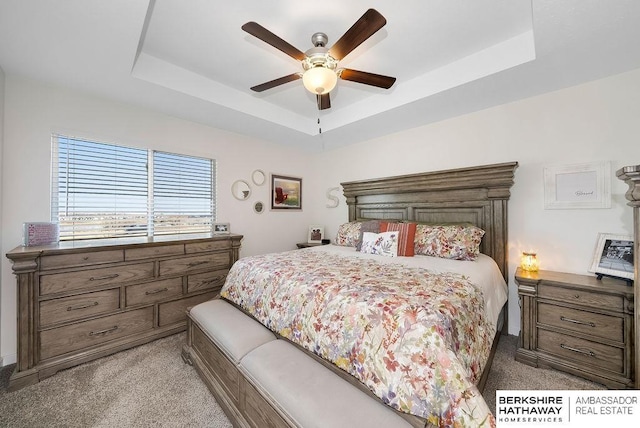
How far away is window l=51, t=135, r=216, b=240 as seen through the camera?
7.73 ft

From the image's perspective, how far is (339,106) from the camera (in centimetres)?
321

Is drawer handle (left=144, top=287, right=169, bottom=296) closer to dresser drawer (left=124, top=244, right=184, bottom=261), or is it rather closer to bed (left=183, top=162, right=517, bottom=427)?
dresser drawer (left=124, top=244, right=184, bottom=261)

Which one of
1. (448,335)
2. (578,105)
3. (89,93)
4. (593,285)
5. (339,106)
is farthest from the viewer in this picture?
(339,106)

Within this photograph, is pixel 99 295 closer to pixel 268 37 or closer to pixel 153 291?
pixel 153 291

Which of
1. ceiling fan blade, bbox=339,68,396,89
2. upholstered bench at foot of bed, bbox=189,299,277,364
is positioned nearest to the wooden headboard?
ceiling fan blade, bbox=339,68,396,89

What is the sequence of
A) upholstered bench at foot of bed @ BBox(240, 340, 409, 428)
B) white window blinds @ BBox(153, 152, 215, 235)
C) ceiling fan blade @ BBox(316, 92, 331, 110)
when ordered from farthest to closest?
white window blinds @ BBox(153, 152, 215, 235)
ceiling fan blade @ BBox(316, 92, 331, 110)
upholstered bench at foot of bed @ BBox(240, 340, 409, 428)

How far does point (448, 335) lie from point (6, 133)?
11.8 feet

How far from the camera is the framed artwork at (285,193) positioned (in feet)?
13.1

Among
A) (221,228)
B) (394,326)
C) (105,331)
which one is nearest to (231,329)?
(394,326)

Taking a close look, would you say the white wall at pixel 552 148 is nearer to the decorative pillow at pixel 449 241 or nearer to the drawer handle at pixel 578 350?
the decorative pillow at pixel 449 241

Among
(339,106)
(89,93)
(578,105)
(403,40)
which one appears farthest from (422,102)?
(89,93)

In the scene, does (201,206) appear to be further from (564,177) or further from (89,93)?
(564,177)

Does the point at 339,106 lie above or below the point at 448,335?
above

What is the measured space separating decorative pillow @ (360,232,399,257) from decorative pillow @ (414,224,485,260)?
0.29 metres
